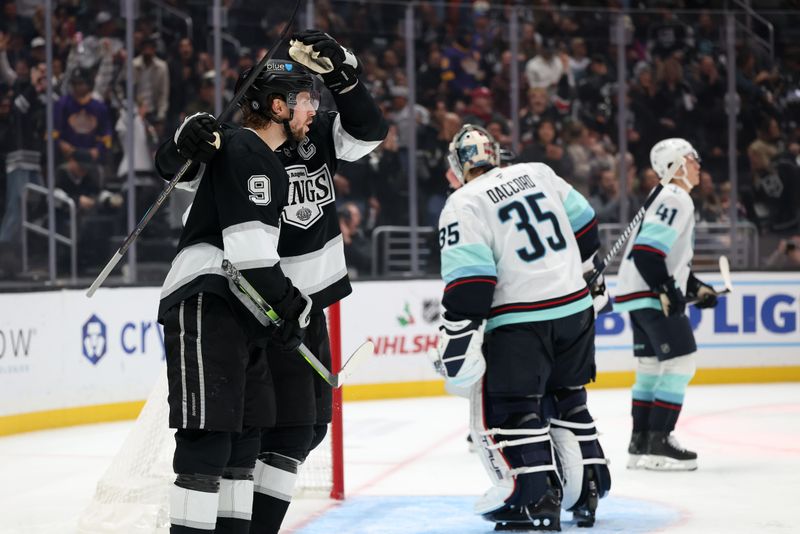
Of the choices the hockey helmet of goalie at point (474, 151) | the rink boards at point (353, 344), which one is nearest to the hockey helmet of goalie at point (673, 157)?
the hockey helmet of goalie at point (474, 151)

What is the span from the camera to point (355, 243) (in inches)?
324

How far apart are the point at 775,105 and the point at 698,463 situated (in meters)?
4.83

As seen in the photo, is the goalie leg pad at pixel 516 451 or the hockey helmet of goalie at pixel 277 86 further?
the goalie leg pad at pixel 516 451

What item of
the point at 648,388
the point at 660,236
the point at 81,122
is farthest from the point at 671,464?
the point at 81,122

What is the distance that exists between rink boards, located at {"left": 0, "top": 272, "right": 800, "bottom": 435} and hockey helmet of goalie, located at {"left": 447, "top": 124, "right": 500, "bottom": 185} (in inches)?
127

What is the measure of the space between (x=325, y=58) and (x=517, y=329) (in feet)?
3.96

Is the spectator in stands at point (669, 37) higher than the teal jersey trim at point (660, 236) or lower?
higher

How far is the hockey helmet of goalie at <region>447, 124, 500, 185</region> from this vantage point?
12.7 ft

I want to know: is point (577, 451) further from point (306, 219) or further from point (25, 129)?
point (25, 129)

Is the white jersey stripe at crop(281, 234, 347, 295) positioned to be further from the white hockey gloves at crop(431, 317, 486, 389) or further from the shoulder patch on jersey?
the white hockey gloves at crop(431, 317, 486, 389)

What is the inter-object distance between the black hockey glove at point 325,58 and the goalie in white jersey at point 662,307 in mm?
2364

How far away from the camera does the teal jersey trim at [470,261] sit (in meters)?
3.65

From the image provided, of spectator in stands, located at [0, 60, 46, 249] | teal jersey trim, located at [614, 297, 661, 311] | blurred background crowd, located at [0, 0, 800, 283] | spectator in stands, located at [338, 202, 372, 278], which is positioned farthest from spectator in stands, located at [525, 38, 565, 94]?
teal jersey trim, located at [614, 297, 661, 311]

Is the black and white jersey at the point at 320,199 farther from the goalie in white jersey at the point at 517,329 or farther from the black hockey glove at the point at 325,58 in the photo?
the goalie in white jersey at the point at 517,329
